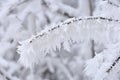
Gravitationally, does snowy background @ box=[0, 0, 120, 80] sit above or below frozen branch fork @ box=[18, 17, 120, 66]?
above

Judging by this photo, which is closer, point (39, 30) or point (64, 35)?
point (64, 35)

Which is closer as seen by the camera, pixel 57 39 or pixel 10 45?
pixel 57 39

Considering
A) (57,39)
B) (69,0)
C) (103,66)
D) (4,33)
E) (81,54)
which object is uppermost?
(69,0)

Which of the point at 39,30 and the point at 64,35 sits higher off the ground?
the point at 39,30

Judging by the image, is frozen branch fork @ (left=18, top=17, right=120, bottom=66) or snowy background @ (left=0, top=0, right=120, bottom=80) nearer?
frozen branch fork @ (left=18, top=17, right=120, bottom=66)

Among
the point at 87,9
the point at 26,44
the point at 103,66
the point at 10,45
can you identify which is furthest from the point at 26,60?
the point at 10,45

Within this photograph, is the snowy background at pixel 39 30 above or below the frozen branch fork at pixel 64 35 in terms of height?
above

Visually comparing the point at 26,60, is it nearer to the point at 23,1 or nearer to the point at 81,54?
the point at 23,1

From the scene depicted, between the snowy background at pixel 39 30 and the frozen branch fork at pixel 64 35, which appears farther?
the snowy background at pixel 39 30
